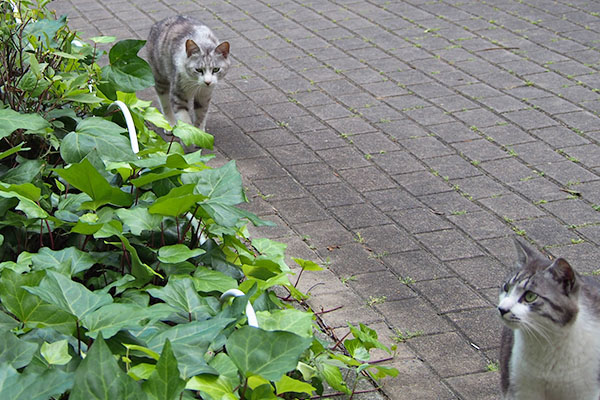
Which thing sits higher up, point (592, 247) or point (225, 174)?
point (225, 174)

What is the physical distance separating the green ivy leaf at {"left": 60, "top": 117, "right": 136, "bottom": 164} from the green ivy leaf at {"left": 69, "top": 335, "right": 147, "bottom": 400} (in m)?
1.36

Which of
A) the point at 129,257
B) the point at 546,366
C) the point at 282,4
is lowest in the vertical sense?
the point at 282,4

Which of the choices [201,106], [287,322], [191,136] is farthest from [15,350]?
[201,106]

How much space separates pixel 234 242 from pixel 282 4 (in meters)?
7.41

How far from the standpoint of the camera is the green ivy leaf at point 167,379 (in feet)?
6.42

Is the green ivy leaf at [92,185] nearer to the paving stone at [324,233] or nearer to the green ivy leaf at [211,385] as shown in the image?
the green ivy leaf at [211,385]

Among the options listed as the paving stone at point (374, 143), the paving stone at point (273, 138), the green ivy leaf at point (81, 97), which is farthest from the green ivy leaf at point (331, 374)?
the paving stone at point (273, 138)

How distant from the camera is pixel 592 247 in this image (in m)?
4.87

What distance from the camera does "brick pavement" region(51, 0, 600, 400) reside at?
434cm

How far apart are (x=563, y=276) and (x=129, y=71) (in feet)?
6.94

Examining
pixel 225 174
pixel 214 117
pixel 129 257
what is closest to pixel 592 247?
pixel 225 174

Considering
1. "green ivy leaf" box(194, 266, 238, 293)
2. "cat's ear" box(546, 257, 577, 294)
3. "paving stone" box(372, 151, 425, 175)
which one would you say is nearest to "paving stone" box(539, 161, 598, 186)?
"paving stone" box(372, 151, 425, 175)

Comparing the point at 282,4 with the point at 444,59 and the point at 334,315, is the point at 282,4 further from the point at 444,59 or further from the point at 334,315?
the point at 334,315

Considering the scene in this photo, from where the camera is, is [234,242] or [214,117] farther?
[214,117]
